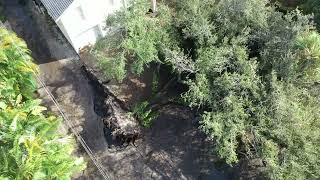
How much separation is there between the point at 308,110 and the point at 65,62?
652 inches

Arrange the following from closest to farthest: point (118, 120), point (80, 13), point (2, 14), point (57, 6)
Result: point (57, 6) → point (80, 13) → point (118, 120) → point (2, 14)

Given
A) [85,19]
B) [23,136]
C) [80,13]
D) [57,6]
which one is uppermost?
[57,6]

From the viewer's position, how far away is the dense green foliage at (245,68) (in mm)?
19109

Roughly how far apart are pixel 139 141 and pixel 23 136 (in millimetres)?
7902

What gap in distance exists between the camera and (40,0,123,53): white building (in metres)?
22.7

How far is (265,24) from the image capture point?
2128 centimetres

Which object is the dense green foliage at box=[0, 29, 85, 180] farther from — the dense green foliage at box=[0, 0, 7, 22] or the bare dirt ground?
the dense green foliage at box=[0, 0, 7, 22]

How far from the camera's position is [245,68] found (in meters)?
20.1

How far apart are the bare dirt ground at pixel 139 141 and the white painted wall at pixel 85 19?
7.31 ft

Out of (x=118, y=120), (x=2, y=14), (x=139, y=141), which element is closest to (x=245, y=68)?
(x=139, y=141)

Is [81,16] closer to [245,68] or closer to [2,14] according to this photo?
[2,14]

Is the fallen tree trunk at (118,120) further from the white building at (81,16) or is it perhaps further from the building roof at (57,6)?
the building roof at (57,6)

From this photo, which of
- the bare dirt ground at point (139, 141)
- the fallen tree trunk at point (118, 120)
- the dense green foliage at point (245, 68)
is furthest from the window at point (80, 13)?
the fallen tree trunk at point (118, 120)

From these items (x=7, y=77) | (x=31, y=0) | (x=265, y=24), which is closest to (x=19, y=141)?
(x=7, y=77)
